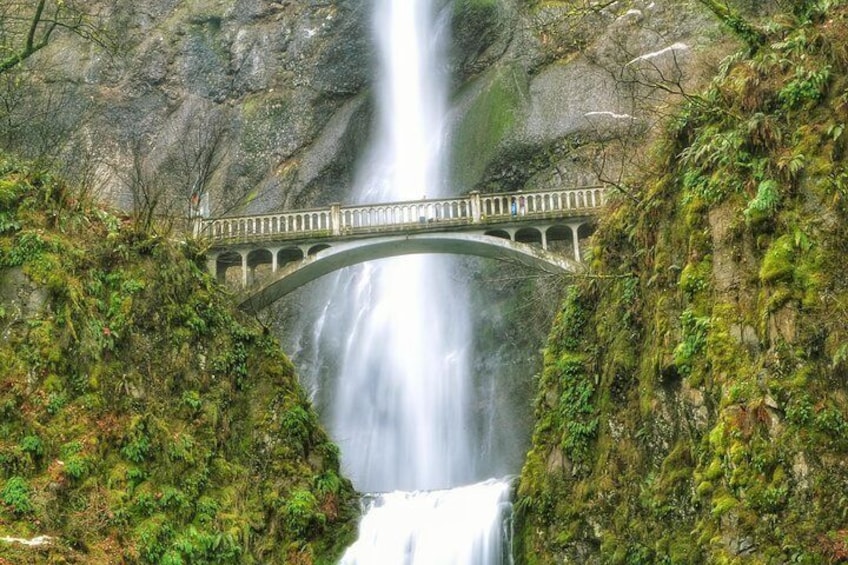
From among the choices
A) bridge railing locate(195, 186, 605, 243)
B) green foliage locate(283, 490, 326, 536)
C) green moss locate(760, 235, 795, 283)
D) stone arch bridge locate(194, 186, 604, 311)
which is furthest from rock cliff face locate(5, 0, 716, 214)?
green moss locate(760, 235, 795, 283)

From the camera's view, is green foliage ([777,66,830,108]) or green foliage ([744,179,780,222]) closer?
green foliage ([744,179,780,222])

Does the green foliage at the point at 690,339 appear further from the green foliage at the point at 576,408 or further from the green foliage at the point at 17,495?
the green foliage at the point at 17,495

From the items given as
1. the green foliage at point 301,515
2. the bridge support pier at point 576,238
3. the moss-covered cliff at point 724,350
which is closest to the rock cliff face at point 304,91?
the bridge support pier at point 576,238

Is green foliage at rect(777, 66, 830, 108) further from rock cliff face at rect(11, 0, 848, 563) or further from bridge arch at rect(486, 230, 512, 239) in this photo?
bridge arch at rect(486, 230, 512, 239)

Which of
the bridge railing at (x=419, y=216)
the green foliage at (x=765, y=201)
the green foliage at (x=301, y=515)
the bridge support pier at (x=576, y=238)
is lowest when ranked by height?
the green foliage at (x=301, y=515)

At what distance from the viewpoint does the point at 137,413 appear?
18.6 m

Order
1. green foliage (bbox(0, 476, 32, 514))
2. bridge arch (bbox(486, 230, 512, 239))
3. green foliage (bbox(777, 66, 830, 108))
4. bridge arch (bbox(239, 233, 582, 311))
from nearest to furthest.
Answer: green foliage (bbox(777, 66, 830, 108)) < green foliage (bbox(0, 476, 32, 514)) < bridge arch (bbox(239, 233, 582, 311)) < bridge arch (bbox(486, 230, 512, 239))

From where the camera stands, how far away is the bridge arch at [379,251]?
81.0ft

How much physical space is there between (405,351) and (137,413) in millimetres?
13554

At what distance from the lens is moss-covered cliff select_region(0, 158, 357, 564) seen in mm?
16688

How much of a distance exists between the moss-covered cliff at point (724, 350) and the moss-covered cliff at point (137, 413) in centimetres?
602

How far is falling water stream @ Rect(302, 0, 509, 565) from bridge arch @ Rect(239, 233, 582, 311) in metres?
5.88

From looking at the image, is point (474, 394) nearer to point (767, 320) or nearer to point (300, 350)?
point (300, 350)

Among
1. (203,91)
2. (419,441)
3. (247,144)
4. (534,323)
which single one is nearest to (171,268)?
(419,441)
